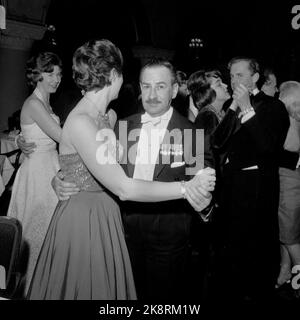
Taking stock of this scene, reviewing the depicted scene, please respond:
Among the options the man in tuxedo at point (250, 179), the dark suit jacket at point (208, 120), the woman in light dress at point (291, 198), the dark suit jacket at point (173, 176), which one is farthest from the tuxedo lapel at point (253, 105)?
the dark suit jacket at point (173, 176)

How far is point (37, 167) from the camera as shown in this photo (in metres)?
3.14

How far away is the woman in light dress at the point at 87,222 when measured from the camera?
179 cm

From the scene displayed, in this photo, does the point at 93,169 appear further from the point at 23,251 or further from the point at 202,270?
the point at 202,270

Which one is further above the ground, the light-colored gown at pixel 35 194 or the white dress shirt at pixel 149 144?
the white dress shirt at pixel 149 144

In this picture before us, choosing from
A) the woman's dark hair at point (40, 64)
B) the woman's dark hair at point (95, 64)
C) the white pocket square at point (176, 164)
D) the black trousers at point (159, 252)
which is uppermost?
the woman's dark hair at point (40, 64)

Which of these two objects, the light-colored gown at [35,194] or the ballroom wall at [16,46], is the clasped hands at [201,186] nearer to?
the light-colored gown at [35,194]

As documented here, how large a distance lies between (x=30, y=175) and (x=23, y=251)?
571 mm

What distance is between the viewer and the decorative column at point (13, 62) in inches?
237

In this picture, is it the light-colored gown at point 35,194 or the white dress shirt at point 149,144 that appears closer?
the white dress shirt at point 149,144

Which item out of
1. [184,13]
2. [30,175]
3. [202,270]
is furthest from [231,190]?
[184,13]

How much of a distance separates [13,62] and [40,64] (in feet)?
11.1

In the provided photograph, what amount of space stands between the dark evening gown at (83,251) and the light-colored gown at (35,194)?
1.20 m

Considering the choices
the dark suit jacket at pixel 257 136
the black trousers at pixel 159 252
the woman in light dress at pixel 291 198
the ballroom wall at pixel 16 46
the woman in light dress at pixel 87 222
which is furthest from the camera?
the ballroom wall at pixel 16 46

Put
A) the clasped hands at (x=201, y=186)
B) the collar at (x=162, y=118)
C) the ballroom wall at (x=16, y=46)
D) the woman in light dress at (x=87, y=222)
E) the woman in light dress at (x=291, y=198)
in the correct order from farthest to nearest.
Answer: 1. the ballroom wall at (x=16, y=46)
2. the woman in light dress at (x=291, y=198)
3. the collar at (x=162, y=118)
4. the woman in light dress at (x=87, y=222)
5. the clasped hands at (x=201, y=186)
